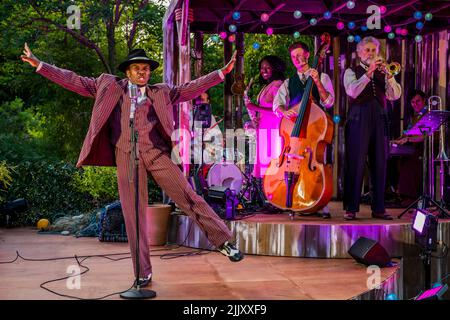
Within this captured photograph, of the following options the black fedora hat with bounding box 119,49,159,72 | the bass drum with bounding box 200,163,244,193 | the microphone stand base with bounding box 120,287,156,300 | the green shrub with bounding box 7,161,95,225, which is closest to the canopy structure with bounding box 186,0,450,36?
the bass drum with bounding box 200,163,244,193

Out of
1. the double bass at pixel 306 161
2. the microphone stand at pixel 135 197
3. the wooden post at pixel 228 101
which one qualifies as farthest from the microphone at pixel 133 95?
the wooden post at pixel 228 101

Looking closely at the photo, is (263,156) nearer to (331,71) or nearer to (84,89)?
(331,71)

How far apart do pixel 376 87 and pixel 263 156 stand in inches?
99.2

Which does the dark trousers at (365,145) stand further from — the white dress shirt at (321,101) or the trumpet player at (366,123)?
the white dress shirt at (321,101)

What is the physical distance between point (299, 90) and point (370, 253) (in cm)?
197

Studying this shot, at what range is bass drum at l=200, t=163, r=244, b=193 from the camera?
306 inches

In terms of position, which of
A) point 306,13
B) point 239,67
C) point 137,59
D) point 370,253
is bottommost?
point 370,253

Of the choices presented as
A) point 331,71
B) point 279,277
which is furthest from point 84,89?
point 331,71

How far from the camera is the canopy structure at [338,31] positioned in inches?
299

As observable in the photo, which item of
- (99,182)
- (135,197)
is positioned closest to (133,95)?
(135,197)

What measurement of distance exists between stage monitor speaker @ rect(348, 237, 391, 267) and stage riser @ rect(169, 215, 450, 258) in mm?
445

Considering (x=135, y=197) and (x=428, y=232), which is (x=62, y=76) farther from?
(x=428, y=232)

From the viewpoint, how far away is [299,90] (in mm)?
6324

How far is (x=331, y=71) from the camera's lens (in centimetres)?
930
